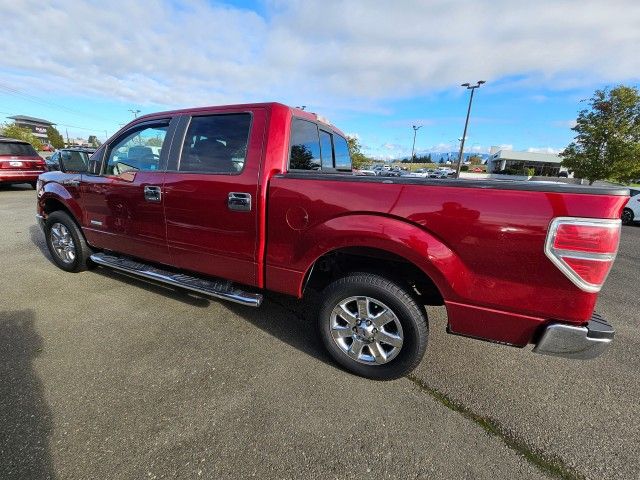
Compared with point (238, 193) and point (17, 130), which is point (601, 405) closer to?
point (238, 193)

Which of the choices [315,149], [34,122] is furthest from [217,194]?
[34,122]

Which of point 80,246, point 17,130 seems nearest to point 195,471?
point 80,246

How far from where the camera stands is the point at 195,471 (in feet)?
5.77

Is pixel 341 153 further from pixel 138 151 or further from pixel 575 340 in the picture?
pixel 575 340

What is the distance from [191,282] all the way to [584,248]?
3.04m

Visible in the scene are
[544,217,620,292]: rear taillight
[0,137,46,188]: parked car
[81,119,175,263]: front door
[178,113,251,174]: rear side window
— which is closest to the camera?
[544,217,620,292]: rear taillight

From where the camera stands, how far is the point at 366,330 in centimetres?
246

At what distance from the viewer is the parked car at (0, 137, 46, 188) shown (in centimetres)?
1046

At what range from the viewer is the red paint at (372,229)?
6.16 feet

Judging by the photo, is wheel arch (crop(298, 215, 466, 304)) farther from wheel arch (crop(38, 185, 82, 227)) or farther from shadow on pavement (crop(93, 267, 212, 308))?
wheel arch (crop(38, 185, 82, 227))

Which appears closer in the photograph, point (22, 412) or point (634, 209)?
point (22, 412)

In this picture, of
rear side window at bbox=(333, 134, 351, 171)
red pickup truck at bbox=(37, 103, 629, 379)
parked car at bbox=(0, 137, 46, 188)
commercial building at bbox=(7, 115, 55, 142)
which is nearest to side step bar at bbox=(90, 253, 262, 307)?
red pickup truck at bbox=(37, 103, 629, 379)

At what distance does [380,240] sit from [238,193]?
1.21 metres

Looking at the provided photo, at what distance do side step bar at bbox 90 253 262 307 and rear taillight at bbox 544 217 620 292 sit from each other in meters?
2.13
